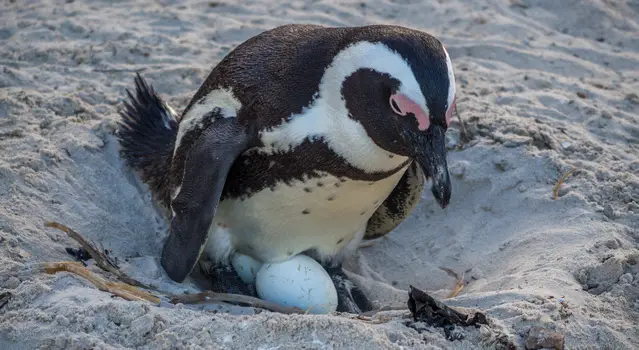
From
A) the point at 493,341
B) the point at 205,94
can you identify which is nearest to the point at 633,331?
the point at 493,341

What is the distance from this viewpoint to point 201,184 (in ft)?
8.36

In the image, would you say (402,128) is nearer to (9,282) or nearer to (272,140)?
(272,140)

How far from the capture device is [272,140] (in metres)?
2.59

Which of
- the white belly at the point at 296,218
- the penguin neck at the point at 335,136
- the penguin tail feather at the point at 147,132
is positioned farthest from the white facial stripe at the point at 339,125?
the penguin tail feather at the point at 147,132

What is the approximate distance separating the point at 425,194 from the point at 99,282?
1623 millimetres

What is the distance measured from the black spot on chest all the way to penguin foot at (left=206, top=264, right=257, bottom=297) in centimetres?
31

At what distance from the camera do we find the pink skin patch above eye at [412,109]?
2270 mm

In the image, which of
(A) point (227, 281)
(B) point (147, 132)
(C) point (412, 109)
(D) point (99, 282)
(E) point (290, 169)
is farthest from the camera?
(B) point (147, 132)

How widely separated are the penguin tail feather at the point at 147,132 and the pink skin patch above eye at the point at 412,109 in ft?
4.04

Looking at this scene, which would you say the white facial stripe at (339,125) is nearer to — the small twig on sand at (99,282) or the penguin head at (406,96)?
the penguin head at (406,96)

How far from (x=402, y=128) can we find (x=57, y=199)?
1471mm

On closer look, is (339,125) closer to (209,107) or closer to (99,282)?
(209,107)

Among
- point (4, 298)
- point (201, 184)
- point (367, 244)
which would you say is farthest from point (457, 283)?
point (4, 298)

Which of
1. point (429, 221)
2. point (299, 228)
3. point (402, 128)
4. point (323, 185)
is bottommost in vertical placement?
point (429, 221)
